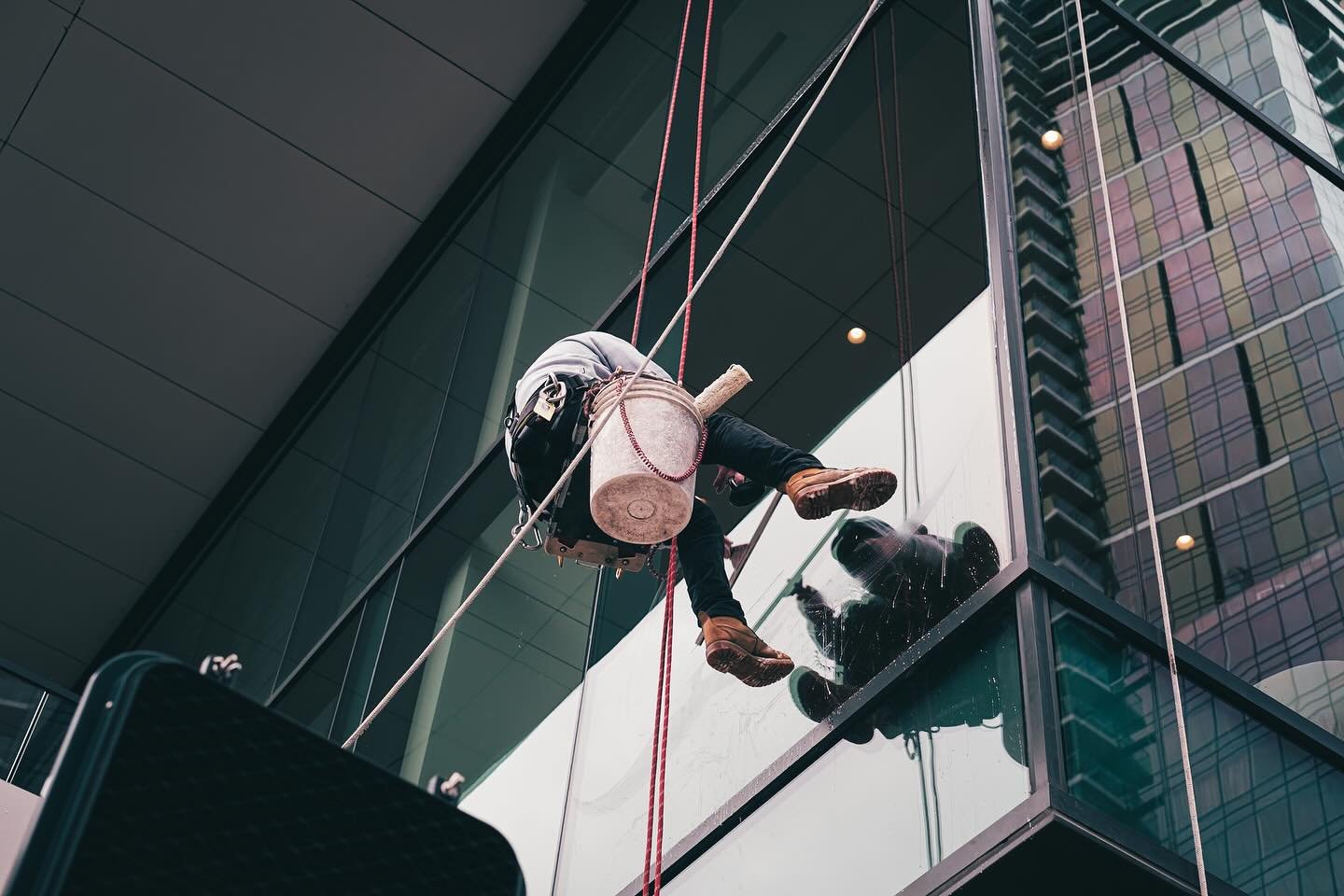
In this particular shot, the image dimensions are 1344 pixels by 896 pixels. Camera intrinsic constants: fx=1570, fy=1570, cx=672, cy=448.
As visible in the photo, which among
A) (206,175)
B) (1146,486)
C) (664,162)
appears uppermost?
(206,175)

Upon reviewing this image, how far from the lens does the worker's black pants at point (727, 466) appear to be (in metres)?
3.70

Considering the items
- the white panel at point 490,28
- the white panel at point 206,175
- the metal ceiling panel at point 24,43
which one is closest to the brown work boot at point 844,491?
the white panel at point 490,28

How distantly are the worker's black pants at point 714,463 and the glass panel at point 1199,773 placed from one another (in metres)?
0.88

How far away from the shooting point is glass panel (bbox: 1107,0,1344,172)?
16.5 feet

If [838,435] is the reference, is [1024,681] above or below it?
below

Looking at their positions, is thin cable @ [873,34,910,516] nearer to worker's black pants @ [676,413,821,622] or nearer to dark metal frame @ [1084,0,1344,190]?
worker's black pants @ [676,413,821,622]

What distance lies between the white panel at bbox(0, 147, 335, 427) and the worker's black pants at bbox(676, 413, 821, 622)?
576 cm

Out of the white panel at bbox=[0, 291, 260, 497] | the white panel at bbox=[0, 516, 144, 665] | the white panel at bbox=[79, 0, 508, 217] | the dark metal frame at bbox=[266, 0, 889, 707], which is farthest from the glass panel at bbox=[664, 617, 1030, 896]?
the white panel at bbox=[0, 516, 144, 665]

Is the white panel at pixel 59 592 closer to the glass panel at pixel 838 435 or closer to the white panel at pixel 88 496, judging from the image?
the white panel at pixel 88 496

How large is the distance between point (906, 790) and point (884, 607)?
508mm

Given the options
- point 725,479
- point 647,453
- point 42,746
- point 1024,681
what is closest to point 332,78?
point 42,746

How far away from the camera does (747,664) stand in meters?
3.60

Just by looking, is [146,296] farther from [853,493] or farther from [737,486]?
[853,493]

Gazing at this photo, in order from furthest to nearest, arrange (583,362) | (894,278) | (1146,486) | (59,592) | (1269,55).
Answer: (59,592) < (1269,55) < (894,278) < (583,362) < (1146,486)
